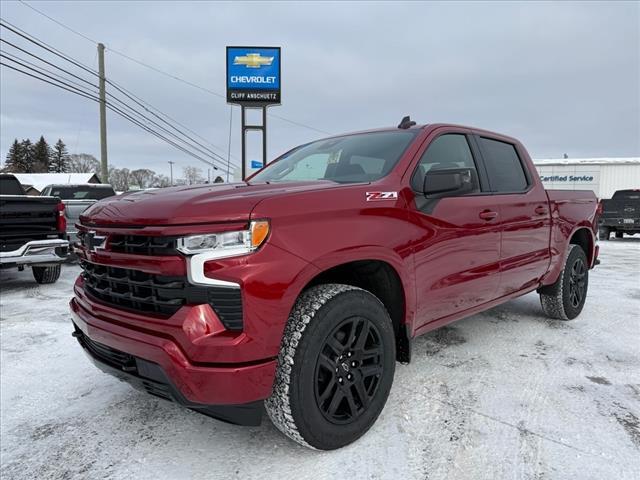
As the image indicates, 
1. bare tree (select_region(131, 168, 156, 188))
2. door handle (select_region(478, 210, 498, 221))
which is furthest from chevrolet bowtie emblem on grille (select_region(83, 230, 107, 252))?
bare tree (select_region(131, 168, 156, 188))

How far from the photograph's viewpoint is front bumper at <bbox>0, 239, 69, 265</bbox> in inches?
245

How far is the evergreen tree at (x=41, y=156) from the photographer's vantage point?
257 ft

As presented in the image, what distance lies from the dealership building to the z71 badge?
33483 mm

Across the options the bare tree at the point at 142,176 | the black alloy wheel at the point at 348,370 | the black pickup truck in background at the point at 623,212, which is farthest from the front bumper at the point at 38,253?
the bare tree at the point at 142,176

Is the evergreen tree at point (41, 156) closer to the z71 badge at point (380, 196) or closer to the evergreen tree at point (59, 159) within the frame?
the evergreen tree at point (59, 159)

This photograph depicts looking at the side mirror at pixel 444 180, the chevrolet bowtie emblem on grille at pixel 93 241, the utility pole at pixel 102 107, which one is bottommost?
the chevrolet bowtie emblem on grille at pixel 93 241

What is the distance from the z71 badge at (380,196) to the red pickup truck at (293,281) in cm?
1

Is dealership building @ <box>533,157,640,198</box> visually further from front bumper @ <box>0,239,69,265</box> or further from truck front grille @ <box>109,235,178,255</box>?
truck front grille @ <box>109,235,178,255</box>

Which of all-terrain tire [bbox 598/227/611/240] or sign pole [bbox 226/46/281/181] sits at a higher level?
sign pole [bbox 226/46/281/181]

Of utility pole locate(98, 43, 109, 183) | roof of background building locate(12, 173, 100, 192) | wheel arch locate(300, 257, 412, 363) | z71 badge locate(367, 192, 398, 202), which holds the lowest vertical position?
wheel arch locate(300, 257, 412, 363)

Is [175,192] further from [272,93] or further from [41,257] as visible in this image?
[272,93]

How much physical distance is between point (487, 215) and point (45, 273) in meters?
6.85

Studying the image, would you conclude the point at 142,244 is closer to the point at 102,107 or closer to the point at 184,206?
the point at 184,206

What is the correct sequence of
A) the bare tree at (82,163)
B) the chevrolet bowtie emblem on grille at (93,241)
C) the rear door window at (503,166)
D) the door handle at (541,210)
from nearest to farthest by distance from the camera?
1. the chevrolet bowtie emblem on grille at (93,241)
2. the rear door window at (503,166)
3. the door handle at (541,210)
4. the bare tree at (82,163)
